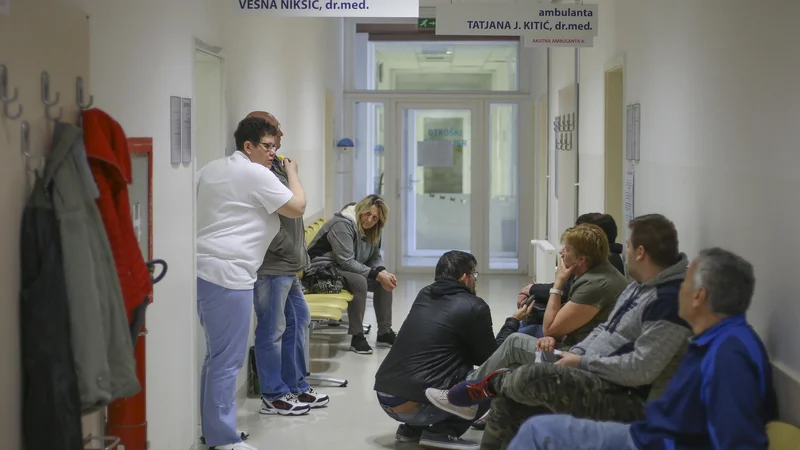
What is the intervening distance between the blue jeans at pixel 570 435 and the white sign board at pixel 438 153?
10.2 meters

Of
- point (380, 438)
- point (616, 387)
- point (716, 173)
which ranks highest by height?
point (716, 173)

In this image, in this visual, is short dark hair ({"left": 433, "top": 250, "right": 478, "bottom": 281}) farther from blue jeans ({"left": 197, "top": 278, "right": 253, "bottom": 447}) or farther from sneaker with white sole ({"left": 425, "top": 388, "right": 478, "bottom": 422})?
blue jeans ({"left": 197, "top": 278, "right": 253, "bottom": 447})

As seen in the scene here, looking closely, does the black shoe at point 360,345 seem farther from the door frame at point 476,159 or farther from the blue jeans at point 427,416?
the door frame at point 476,159

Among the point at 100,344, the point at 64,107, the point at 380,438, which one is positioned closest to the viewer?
the point at 100,344

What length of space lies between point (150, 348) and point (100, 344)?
4.75ft

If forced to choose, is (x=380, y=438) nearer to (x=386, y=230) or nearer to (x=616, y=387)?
(x=616, y=387)

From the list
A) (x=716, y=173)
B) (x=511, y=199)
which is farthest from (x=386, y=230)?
(x=716, y=173)

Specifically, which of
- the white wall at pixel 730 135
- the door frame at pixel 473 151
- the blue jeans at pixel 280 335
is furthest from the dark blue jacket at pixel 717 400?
the door frame at pixel 473 151

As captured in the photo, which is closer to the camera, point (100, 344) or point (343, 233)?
point (100, 344)

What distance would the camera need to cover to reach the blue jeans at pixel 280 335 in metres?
5.76

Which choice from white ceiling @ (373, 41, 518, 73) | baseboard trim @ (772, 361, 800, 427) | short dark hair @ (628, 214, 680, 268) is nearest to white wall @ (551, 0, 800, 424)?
baseboard trim @ (772, 361, 800, 427)

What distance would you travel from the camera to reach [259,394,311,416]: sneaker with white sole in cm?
599

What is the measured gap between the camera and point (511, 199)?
44.6 ft

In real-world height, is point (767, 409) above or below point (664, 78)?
below
